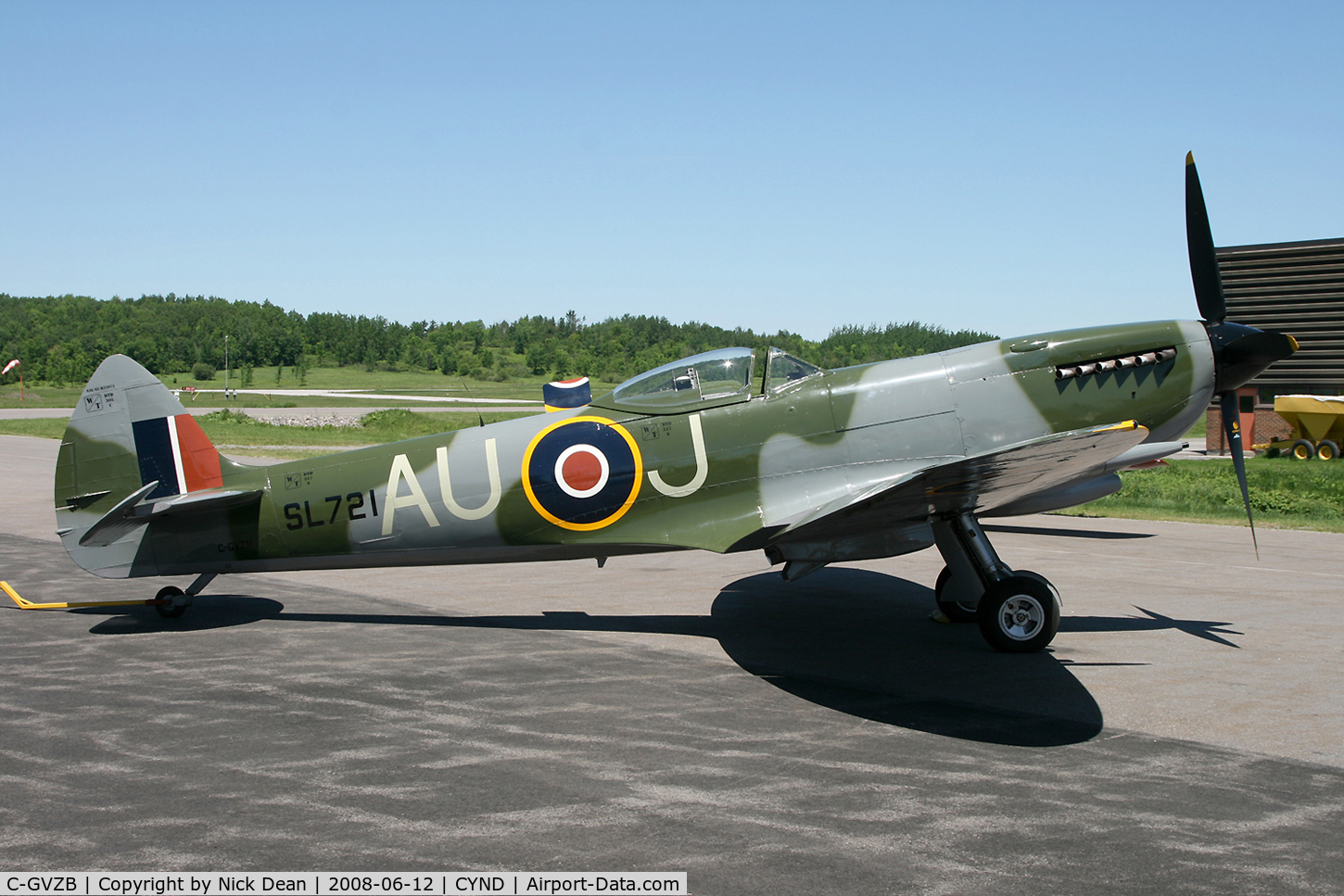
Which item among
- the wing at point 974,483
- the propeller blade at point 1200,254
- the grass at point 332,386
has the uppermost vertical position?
the grass at point 332,386

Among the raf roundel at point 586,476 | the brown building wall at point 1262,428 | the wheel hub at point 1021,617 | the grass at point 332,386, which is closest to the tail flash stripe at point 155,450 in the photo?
the raf roundel at point 586,476

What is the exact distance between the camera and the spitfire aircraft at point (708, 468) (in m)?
7.45

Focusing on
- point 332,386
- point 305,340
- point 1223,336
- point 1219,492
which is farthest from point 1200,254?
point 305,340

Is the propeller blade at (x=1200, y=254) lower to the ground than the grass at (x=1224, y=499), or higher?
higher

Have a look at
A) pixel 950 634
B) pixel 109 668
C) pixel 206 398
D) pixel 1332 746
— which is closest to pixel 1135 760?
pixel 1332 746

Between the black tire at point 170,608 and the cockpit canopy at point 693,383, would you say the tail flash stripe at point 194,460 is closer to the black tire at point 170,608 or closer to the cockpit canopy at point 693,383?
the black tire at point 170,608

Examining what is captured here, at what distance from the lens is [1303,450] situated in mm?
29625

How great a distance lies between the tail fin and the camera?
8.16m

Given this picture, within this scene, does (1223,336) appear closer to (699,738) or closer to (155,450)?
(699,738)

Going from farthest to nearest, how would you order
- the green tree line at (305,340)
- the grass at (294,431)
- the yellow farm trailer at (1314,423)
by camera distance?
the green tree line at (305,340) → the grass at (294,431) → the yellow farm trailer at (1314,423)

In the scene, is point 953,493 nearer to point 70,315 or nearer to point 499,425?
point 499,425

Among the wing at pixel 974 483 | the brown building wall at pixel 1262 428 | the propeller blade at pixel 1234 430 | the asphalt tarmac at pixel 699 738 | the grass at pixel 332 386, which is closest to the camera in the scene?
the asphalt tarmac at pixel 699 738

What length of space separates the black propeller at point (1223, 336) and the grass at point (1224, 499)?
8.71 meters

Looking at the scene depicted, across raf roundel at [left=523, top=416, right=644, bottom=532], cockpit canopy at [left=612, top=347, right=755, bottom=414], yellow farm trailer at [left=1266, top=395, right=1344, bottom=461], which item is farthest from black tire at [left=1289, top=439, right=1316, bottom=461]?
raf roundel at [left=523, top=416, right=644, bottom=532]
